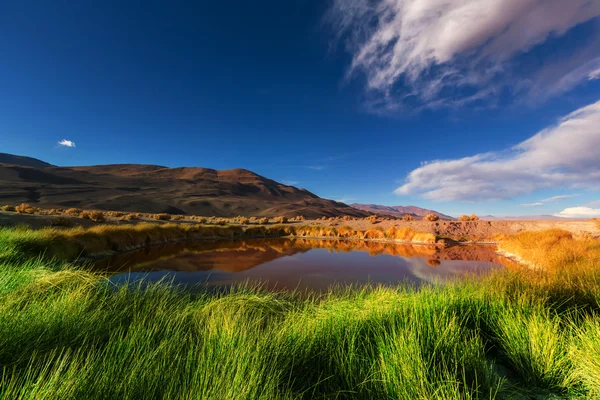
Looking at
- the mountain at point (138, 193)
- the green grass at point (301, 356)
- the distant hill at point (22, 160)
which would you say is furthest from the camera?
the distant hill at point (22, 160)

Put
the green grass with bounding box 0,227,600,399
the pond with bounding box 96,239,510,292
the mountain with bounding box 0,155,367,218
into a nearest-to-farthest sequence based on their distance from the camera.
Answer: the green grass with bounding box 0,227,600,399
the pond with bounding box 96,239,510,292
the mountain with bounding box 0,155,367,218

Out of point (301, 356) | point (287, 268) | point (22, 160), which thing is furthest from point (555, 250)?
point (22, 160)

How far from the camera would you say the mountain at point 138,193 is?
198ft

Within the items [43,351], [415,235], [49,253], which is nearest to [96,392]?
[43,351]

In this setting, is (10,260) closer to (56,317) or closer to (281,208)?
(56,317)

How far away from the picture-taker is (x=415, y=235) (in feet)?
65.9

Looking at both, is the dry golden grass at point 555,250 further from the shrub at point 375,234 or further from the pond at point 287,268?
the shrub at point 375,234

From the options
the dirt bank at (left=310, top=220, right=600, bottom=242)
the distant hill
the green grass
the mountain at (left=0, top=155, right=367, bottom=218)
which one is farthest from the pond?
the distant hill

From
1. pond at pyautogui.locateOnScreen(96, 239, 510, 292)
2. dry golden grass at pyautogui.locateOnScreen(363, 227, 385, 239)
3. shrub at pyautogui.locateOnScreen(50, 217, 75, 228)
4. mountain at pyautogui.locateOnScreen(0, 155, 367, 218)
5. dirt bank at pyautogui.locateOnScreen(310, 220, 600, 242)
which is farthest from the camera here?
mountain at pyautogui.locateOnScreen(0, 155, 367, 218)

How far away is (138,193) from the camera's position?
268 ft

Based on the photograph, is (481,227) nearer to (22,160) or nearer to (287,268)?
(287,268)

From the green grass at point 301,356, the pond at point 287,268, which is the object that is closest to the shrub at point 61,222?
the pond at point 287,268

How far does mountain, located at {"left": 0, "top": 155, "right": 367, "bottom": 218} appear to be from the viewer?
60438 mm

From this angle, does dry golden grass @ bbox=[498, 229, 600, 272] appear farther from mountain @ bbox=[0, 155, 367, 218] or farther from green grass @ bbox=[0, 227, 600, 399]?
mountain @ bbox=[0, 155, 367, 218]
